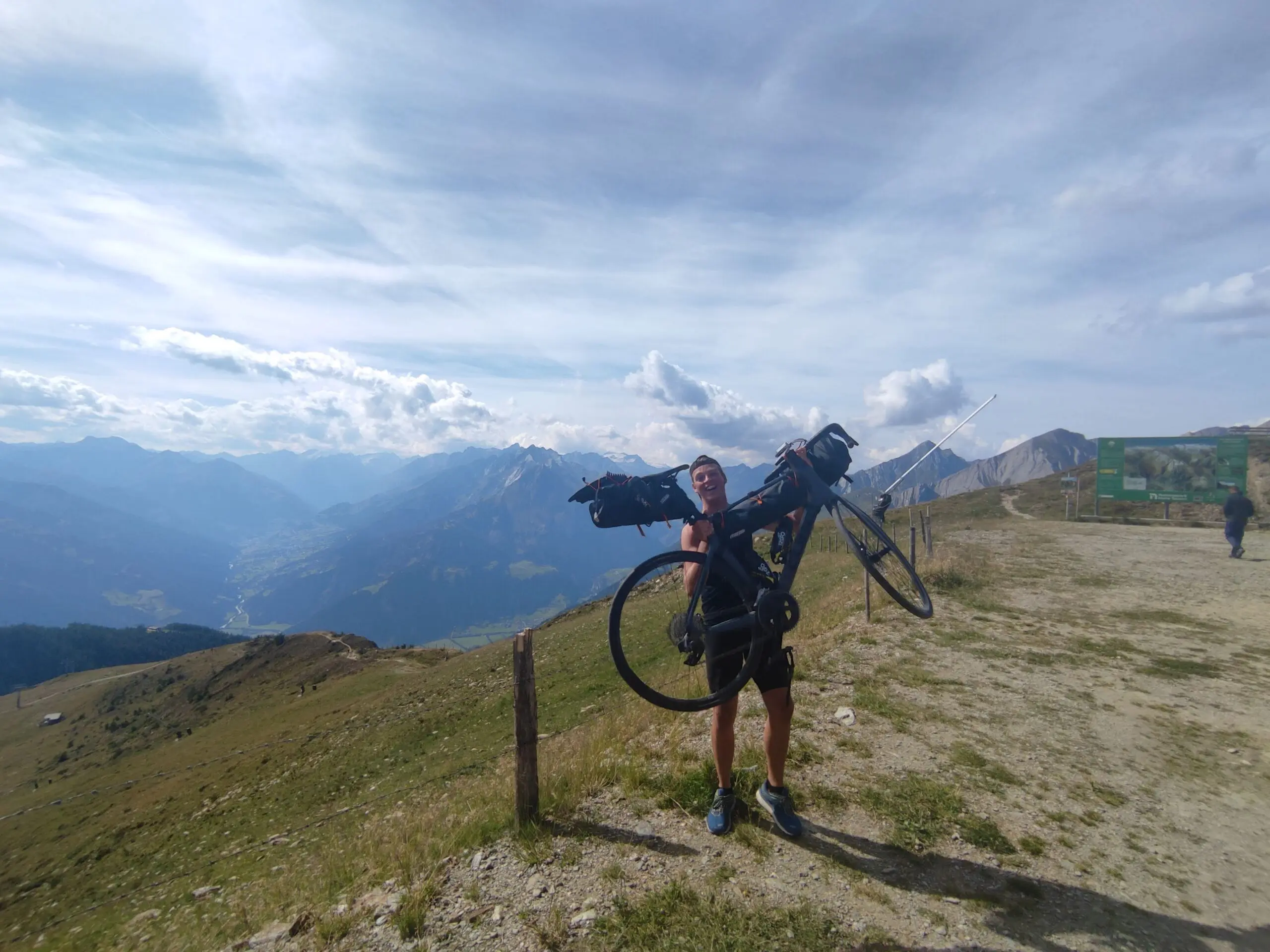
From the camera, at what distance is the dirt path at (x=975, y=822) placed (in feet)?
15.5

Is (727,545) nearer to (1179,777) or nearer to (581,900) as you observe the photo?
(581,900)

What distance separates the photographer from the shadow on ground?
4.46 meters

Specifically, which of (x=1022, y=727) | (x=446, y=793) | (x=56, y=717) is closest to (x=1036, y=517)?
(x=1022, y=727)

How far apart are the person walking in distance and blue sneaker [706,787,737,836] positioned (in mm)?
29028

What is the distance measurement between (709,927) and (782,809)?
4.80ft

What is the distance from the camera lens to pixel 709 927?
4.50 metres

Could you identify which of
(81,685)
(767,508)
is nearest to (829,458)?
(767,508)

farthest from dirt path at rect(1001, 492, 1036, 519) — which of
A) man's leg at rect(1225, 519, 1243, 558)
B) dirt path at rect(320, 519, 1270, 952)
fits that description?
dirt path at rect(320, 519, 1270, 952)

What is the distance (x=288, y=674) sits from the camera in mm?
53000

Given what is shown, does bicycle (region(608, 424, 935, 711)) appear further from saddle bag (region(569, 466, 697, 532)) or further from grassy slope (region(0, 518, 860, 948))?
grassy slope (region(0, 518, 860, 948))

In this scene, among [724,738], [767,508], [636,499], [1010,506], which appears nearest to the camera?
[636,499]

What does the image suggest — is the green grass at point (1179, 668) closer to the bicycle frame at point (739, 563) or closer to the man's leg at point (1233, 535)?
the bicycle frame at point (739, 563)

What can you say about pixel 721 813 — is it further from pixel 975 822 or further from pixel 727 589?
pixel 975 822

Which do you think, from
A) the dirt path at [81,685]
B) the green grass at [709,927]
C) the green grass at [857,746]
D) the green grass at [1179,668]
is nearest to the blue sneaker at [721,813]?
the green grass at [709,927]
